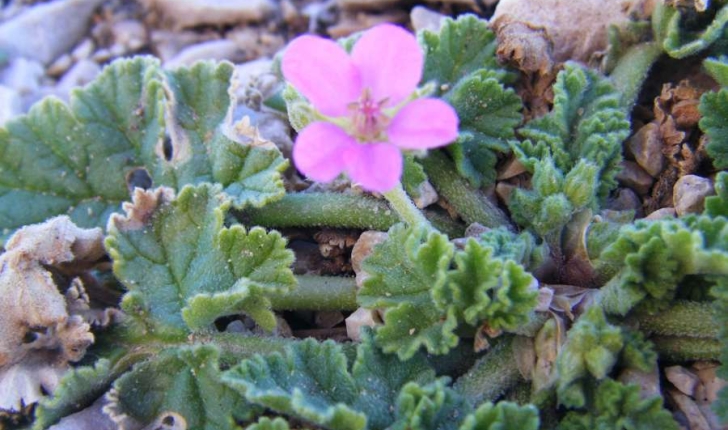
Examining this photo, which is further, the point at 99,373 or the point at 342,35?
the point at 342,35

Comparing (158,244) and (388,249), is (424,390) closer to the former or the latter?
(388,249)

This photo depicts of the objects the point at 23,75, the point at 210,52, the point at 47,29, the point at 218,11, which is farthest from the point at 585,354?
the point at 47,29

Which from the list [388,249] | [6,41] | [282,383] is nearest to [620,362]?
[388,249]

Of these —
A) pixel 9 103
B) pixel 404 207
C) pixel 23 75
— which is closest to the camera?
pixel 404 207

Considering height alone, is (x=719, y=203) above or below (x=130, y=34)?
above

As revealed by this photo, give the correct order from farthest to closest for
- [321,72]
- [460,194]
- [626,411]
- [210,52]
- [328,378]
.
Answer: [210,52] < [460,194] < [328,378] < [626,411] < [321,72]

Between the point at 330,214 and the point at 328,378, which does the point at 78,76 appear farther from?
the point at 328,378
